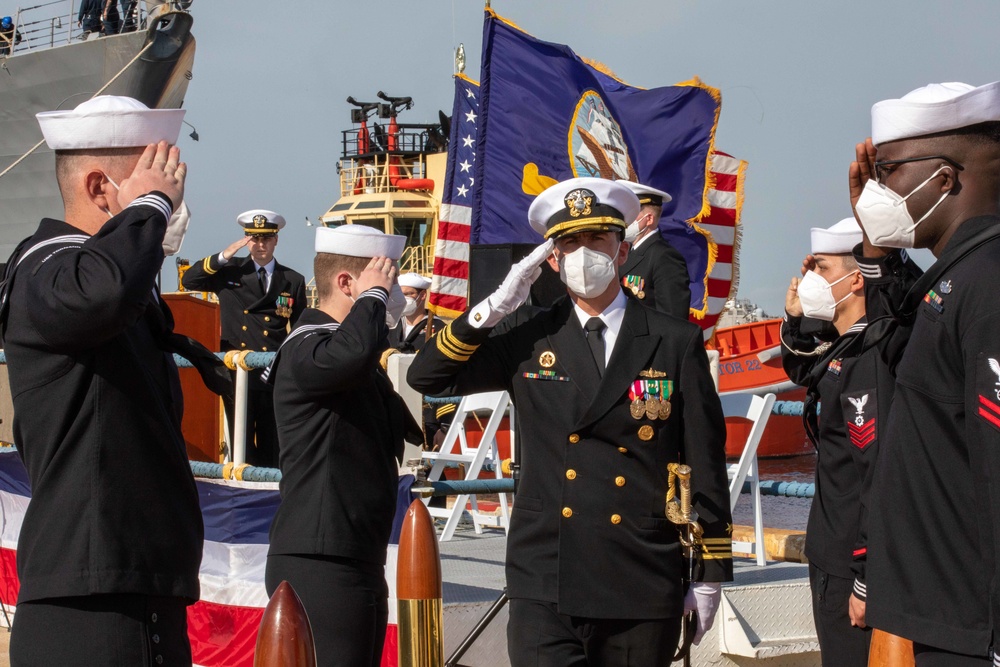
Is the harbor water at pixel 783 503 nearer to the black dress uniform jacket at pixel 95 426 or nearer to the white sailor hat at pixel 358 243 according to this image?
the white sailor hat at pixel 358 243

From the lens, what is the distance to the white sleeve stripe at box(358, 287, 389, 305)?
14.0 feet

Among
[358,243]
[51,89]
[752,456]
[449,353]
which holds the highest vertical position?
[51,89]

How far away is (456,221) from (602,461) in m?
6.65

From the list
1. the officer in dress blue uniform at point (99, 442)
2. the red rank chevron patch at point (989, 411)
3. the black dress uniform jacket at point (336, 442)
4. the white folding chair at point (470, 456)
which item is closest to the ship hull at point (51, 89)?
the white folding chair at point (470, 456)

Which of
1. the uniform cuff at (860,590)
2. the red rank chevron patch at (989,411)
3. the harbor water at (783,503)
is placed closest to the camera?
the red rank chevron patch at (989,411)

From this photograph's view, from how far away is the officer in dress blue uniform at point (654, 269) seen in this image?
20.0 feet

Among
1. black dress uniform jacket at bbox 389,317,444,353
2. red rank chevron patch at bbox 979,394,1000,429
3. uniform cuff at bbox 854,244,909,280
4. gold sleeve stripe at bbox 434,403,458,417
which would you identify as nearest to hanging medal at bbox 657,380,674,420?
uniform cuff at bbox 854,244,909,280

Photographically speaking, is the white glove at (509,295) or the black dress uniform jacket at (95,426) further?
the white glove at (509,295)

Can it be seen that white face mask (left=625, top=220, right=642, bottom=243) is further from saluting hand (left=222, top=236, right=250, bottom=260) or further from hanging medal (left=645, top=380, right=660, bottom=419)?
saluting hand (left=222, top=236, right=250, bottom=260)

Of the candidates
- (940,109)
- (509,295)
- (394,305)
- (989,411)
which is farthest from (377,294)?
(989,411)

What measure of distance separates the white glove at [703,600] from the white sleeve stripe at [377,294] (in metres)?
1.47

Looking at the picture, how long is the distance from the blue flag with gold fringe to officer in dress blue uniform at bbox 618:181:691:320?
7.52 feet

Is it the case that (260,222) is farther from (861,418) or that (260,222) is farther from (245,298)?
(861,418)

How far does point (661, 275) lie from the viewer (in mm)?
6156
